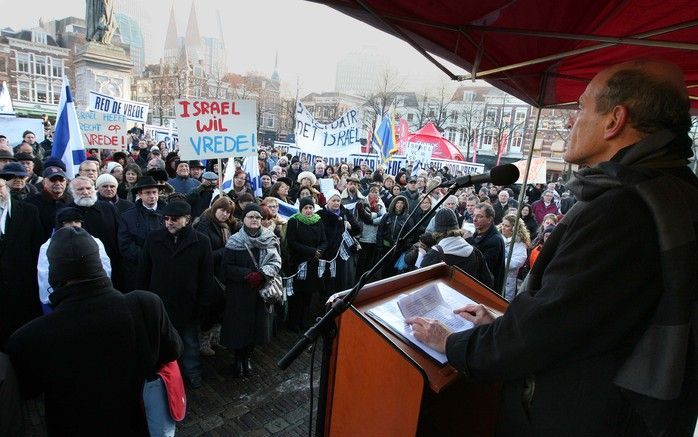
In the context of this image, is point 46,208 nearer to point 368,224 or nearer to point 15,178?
point 15,178

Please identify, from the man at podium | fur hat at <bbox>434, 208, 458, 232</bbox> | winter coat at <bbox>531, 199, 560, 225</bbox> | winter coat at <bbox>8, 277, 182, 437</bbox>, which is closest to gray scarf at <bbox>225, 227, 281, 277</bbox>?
fur hat at <bbox>434, 208, 458, 232</bbox>

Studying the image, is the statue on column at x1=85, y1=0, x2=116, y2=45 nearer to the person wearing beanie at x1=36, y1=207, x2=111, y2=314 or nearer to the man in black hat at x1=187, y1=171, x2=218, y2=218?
the man in black hat at x1=187, y1=171, x2=218, y2=218

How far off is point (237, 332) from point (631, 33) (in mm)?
4552

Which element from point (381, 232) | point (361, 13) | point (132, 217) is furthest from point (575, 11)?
point (381, 232)

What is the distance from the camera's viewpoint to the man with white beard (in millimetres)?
4664

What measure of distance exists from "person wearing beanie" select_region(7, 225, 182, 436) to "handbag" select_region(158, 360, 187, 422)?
13cm

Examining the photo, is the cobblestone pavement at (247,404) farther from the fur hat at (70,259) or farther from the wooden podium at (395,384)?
the wooden podium at (395,384)

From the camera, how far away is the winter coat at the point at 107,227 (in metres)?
4.70

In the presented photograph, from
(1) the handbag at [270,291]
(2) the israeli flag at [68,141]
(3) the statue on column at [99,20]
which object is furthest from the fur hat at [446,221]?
(3) the statue on column at [99,20]

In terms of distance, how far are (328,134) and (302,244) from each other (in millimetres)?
8209

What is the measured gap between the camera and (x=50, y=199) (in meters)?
4.91

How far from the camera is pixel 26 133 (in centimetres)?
1193

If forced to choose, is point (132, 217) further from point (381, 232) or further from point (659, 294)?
point (659, 294)

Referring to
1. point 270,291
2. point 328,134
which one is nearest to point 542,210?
point 328,134
